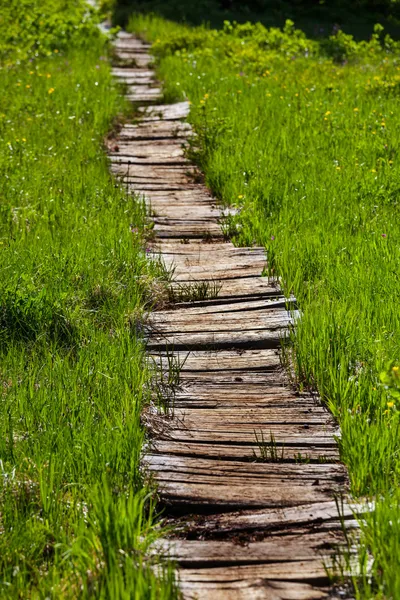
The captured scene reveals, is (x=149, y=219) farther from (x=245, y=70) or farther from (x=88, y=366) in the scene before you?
(x=245, y=70)

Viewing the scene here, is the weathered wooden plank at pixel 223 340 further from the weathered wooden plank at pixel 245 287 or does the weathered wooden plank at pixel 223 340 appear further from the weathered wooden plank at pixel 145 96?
the weathered wooden plank at pixel 145 96

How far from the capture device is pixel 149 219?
6543 millimetres

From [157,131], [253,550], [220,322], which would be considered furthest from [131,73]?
[253,550]

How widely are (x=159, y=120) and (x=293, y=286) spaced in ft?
18.6

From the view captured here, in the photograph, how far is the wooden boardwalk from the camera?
2.64 metres

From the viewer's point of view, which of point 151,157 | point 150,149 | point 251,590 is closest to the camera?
point 251,590

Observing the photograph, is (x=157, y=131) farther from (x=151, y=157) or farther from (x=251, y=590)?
(x=251, y=590)

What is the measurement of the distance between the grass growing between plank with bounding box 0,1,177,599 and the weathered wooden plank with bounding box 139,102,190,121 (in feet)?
5.53

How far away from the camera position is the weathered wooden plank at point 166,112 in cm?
1003

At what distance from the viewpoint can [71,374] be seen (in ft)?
12.5

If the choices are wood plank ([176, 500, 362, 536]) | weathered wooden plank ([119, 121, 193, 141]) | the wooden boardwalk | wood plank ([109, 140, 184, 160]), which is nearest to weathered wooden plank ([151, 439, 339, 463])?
the wooden boardwalk

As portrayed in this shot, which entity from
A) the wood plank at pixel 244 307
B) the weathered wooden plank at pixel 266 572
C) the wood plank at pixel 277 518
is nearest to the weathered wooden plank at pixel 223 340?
the wood plank at pixel 244 307

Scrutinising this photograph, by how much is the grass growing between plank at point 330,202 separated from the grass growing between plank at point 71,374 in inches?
34.1

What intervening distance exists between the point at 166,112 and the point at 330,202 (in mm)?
4697
